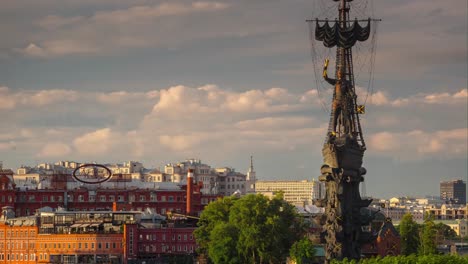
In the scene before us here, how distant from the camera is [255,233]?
150 meters

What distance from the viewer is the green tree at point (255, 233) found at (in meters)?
151

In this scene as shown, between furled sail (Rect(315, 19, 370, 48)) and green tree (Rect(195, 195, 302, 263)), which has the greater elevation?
furled sail (Rect(315, 19, 370, 48))

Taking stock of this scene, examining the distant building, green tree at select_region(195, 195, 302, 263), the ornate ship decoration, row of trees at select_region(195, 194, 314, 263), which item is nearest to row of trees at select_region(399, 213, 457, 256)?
row of trees at select_region(195, 194, 314, 263)

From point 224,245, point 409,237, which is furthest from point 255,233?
point 409,237

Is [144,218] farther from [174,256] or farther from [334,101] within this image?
[334,101]

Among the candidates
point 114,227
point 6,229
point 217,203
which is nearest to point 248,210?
point 217,203

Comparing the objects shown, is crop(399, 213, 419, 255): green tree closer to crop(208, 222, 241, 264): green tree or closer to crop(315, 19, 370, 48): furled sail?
crop(208, 222, 241, 264): green tree

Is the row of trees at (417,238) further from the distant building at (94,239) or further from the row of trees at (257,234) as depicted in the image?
the distant building at (94,239)

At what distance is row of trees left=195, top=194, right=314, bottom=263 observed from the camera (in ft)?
494

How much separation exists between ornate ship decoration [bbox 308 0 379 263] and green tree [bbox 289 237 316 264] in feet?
105

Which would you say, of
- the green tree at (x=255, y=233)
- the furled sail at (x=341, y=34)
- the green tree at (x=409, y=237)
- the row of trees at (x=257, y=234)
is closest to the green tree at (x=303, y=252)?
the row of trees at (x=257, y=234)

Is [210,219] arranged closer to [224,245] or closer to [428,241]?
[224,245]

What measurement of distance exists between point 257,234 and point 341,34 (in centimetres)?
4295

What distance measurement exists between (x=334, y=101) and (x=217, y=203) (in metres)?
57.8
